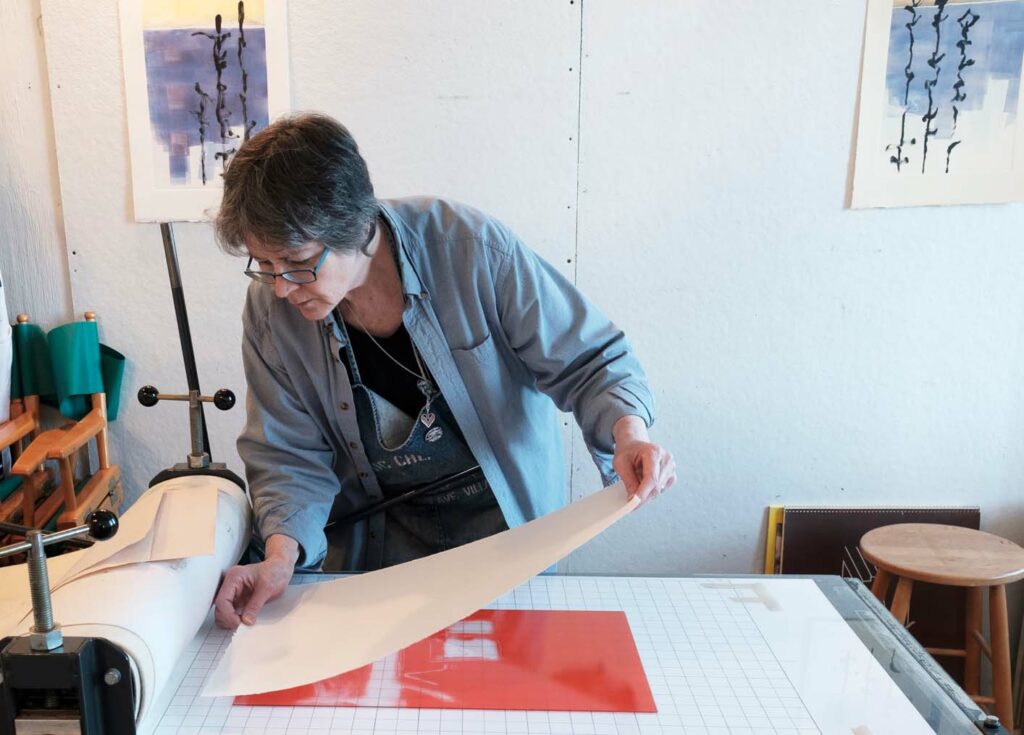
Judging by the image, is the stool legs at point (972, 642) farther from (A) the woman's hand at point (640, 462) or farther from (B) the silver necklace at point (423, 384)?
(B) the silver necklace at point (423, 384)

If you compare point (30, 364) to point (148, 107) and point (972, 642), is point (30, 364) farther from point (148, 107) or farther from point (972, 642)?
point (972, 642)

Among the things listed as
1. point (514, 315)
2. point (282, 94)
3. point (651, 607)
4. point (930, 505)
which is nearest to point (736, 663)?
point (651, 607)

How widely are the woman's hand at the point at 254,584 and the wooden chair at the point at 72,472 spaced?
2.78 feet

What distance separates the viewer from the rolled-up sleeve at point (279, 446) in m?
1.12

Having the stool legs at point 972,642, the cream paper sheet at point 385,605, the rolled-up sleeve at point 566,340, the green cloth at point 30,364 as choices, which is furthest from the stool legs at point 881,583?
the green cloth at point 30,364

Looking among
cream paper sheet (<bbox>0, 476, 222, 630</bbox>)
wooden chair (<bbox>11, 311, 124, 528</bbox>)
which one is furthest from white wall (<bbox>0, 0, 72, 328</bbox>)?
cream paper sheet (<bbox>0, 476, 222, 630</bbox>)

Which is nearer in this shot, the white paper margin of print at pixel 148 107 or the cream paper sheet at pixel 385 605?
the cream paper sheet at pixel 385 605

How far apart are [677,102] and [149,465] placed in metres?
1.65

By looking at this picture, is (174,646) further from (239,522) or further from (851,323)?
(851,323)

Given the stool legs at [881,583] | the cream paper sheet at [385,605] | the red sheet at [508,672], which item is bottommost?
the stool legs at [881,583]

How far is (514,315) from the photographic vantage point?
3.77 feet

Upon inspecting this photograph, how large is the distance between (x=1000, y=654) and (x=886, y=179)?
3.70ft

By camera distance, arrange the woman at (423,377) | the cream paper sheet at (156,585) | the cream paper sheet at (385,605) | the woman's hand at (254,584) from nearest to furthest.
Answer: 1. the cream paper sheet at (156,585)
2. the cream paper sheet at (385,605)
3. the woman's hand at (254,584)
4. the woman at (423,377)

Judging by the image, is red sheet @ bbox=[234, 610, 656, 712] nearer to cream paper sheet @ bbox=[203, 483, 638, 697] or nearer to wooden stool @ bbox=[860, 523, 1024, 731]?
cream paper sheet @ bbox=[203, 483, 638, 697]
